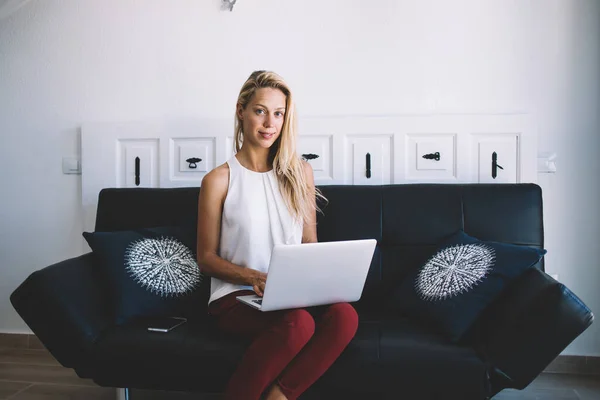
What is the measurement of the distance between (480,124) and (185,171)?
55.1 inches

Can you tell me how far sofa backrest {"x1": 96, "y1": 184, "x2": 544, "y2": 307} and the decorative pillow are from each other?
212mm

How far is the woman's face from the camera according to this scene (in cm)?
185

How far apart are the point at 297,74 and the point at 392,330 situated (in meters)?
1.33

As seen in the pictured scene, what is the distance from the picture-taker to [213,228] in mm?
1800

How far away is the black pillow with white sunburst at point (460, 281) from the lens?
5.43ft

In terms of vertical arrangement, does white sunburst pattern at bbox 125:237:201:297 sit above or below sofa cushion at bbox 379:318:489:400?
above

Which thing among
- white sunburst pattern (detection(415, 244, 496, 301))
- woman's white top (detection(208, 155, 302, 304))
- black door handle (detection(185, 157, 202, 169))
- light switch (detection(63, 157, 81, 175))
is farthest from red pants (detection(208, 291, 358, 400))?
light switch (detection(63, 157, 81, 175))

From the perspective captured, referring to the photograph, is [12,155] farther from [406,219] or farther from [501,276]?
[501,276]

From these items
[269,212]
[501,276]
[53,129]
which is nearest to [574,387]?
[501,276]

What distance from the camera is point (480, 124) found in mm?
2355

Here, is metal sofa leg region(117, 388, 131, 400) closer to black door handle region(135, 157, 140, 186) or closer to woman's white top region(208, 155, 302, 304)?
woman's white top region(208, 155, 302, 304)

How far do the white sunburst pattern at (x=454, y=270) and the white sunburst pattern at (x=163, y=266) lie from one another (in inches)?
32.7

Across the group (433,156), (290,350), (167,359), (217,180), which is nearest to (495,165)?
(433,156)

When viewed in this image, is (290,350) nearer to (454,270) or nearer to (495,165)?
(454,270)
